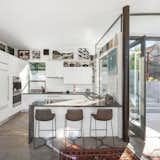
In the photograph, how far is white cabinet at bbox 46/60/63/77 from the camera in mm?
9880

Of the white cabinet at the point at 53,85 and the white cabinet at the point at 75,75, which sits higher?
the white cabinet at the point at 75,75

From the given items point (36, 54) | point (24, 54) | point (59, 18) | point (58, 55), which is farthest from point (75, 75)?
point (59, 18)

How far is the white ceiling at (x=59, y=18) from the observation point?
471cm

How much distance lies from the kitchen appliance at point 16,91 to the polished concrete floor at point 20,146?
1595 millimetres

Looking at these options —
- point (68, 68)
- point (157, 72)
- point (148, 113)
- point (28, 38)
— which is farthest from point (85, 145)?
point (68, 68)

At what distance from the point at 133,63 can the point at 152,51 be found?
1.82 ft

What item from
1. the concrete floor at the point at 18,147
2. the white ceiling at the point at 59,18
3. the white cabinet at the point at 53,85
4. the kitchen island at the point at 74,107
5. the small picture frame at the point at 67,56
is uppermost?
the white ceiling at the point at 59,18

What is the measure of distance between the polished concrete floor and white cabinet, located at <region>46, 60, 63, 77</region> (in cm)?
324

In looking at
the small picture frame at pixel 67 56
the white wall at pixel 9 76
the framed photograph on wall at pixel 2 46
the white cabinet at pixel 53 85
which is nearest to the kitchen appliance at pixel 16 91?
the white wall at pixel 9 76

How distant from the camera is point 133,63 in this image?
6324mm

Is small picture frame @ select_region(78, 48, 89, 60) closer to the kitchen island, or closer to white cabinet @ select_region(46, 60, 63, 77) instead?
white cabinet @ select_region(46, 60, 63, 77)

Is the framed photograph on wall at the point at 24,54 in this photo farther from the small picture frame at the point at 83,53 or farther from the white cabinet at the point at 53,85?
the small picture frame at the point at 83,53

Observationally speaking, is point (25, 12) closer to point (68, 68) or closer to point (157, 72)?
point (157, 72)

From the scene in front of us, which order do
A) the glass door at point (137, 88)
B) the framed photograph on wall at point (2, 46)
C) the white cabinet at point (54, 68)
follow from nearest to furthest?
the glass door at point (137, 88)
the framed photograph on wall at point (2, 46)
the white cabinet at point (54, 68)
